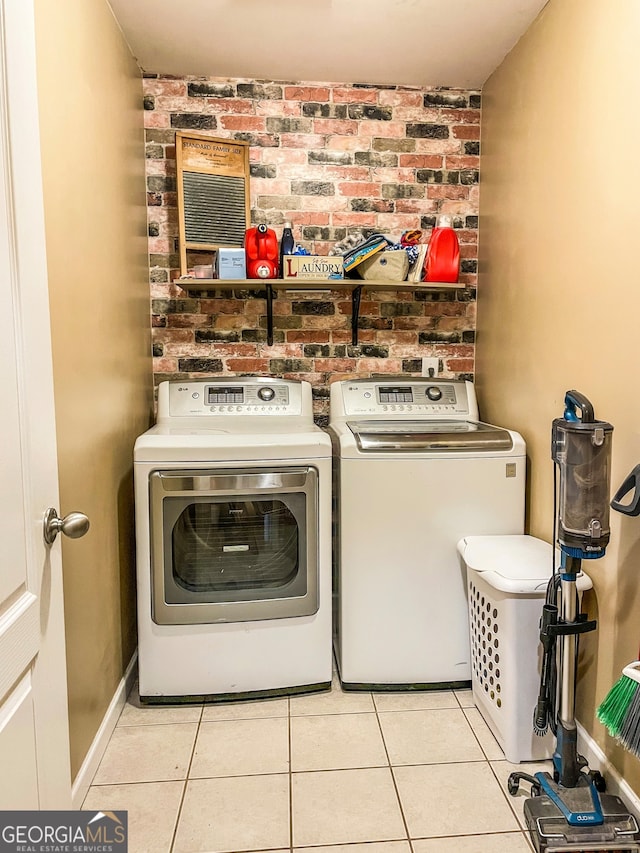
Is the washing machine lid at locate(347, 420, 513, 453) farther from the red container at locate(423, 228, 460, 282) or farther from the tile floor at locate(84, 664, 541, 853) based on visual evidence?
the tile floor at locate(84, 664, 541, 853)

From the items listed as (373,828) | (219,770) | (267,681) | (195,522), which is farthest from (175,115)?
(373,828)

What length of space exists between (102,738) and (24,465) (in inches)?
52.6

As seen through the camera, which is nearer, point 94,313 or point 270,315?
point 94,313

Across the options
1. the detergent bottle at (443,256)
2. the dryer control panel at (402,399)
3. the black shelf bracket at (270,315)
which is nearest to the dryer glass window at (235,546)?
the dryer control panel at (402,399)

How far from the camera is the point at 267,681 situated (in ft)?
7.19

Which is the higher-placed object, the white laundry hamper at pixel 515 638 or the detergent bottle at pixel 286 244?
the detergent bottle at pixel 286 244

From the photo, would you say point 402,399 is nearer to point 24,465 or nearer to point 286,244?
point 286,244

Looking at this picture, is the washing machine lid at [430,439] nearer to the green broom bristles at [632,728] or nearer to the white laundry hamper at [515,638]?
the white laundry hamper at [515,638]

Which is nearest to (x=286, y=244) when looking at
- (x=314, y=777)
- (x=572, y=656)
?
(x=572, y=656)

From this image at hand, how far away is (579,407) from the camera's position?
150 cm

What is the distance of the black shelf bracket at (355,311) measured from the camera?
271 cm

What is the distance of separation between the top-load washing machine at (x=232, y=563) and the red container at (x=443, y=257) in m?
1.03

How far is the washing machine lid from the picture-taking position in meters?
2.16

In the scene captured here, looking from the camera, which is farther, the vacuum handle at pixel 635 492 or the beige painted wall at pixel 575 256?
the beige painted wall at pixel 575 256
